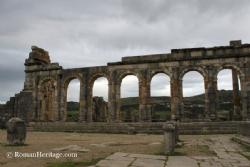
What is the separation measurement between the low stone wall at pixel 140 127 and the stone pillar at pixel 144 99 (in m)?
3.51

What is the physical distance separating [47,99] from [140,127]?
13.1 meters

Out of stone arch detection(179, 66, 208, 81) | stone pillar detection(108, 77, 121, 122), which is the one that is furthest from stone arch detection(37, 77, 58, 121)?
stone arch detection(179, 66, 208, 81)

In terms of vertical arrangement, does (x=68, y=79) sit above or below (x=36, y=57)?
below

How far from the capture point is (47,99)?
30688 millimetres

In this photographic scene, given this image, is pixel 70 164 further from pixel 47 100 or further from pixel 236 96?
pixel 47 100

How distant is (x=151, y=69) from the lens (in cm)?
2583

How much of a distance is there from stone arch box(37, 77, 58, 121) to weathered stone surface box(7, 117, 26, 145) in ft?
54.7

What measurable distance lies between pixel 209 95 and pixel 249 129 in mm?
12205

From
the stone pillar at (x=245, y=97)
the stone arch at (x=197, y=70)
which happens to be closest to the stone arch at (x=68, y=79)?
the stone arch at (x=197, y=70)

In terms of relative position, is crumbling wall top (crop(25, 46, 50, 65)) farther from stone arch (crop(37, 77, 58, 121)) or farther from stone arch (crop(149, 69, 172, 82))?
stone arch (crop(149, 69, 172, 82))

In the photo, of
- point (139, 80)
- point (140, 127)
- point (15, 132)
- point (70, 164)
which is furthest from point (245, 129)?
point (139, 80)

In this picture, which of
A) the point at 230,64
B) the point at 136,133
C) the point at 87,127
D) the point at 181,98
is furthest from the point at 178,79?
the point at 87,127

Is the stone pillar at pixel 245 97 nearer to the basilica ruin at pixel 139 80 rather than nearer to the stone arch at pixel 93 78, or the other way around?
the basilica ruin at pixel 139 80

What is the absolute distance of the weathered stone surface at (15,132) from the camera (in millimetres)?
11253
